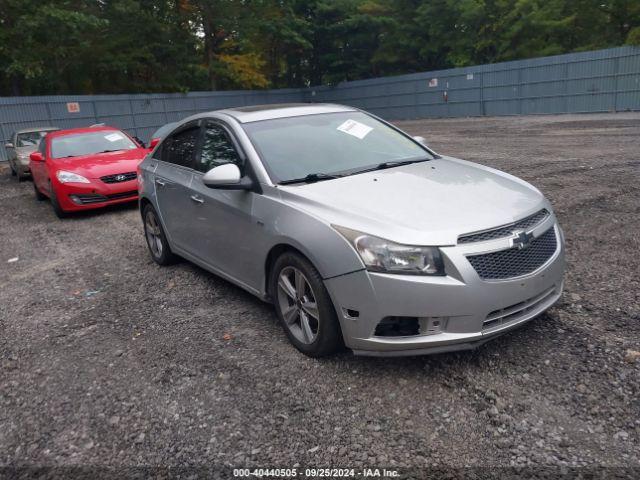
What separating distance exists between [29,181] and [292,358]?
47.6 ft

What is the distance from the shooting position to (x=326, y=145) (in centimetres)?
438

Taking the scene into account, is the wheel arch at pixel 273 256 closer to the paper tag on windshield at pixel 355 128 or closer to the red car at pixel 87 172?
the paper tag on windshield at pixel 355 128

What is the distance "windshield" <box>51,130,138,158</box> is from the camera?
33.2ft

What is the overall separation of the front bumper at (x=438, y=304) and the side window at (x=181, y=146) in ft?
8.29

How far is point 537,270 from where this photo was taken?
10.7 feet

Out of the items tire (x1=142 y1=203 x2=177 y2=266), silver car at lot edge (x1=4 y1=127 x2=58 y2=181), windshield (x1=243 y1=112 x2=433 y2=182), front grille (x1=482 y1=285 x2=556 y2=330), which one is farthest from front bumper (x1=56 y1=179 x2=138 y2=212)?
front grille (x1=482 y1=285 x2=556 y2=330)

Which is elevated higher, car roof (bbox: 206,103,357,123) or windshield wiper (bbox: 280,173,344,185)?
car roof (bbox: 206,103,357,123)

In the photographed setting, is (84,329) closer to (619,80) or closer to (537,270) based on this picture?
(537,270)

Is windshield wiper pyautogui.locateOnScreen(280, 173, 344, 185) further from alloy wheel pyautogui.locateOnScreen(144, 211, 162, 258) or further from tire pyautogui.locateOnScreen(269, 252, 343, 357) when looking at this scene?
alloy wheel pyautogui.locateOnScreen(144, 211, 162, 258)

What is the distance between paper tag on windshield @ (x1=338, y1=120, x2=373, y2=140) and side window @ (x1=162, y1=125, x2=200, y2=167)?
4.68ft

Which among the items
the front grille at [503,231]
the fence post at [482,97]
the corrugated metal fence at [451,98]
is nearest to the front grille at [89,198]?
the front grille at [503,231]

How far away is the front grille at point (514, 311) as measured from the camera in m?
3.09

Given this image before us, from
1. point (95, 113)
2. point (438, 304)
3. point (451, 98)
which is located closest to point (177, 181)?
point (438, 304)

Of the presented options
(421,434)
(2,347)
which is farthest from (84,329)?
(421,434)
